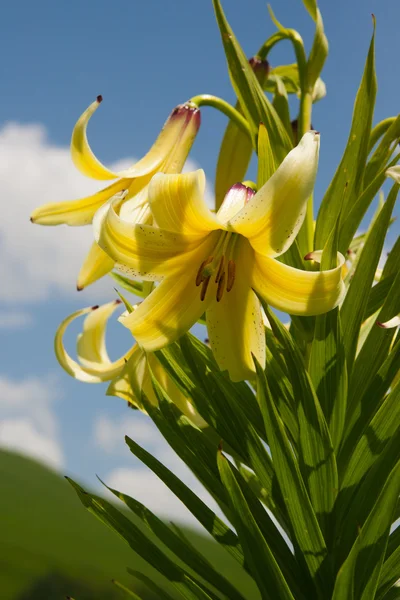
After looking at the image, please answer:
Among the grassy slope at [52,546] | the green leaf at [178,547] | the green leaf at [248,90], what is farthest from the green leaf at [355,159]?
the grassy slope at [52,546]

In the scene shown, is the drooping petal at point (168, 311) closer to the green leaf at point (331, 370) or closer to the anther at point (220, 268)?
the anther at point (220, 268)

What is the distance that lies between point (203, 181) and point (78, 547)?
29.8ft

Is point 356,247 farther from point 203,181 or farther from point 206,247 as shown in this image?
point 203,181

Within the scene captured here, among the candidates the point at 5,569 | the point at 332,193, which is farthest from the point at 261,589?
the point at 5,569

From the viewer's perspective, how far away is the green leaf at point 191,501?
1188 mm

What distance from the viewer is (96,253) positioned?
1.26 m

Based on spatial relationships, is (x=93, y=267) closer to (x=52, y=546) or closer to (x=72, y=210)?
A: (x=72, y=210)

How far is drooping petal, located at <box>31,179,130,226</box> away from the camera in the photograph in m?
1.31

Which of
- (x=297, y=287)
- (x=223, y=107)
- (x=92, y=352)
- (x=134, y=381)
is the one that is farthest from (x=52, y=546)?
(x=297, y=287)

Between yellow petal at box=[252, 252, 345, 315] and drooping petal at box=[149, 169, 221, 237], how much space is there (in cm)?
10

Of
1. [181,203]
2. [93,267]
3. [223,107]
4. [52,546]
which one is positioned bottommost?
[181,203]

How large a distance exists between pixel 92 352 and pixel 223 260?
64 cm

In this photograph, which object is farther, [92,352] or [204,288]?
[92,352]

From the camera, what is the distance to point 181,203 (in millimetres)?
967
